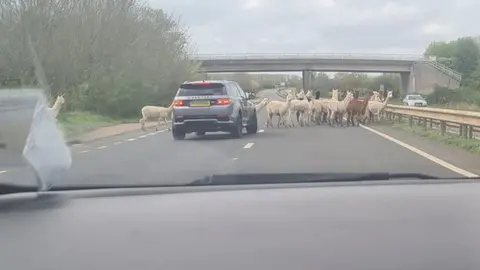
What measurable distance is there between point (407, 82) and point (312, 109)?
15.4 feet

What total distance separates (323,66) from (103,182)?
2903 millimetres

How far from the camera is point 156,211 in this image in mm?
3971

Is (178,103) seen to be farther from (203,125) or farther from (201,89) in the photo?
(203,125)

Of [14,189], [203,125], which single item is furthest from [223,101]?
[14,189]

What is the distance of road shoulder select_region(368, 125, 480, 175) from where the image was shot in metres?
7.18

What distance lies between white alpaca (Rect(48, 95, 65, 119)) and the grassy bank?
465 centimetres

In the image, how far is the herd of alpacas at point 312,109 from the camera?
25.1ft

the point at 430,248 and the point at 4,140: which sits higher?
the point at 4,140

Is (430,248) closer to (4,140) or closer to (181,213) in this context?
(181,213)

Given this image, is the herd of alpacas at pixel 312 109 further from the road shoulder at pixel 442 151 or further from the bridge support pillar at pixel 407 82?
the road shoulder at pixel 442 151

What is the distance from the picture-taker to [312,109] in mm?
12172

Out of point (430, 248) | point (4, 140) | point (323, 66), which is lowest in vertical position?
point (430, 248)

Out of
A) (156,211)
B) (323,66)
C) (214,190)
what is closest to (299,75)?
(323,66)

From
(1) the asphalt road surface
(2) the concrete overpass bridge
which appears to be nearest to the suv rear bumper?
(1) the asphalt road surface
